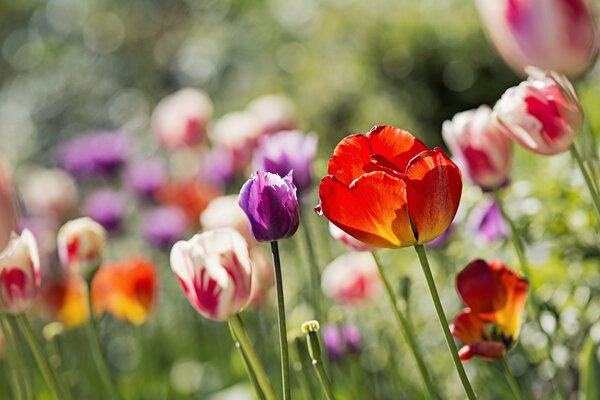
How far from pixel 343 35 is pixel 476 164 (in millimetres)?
6476

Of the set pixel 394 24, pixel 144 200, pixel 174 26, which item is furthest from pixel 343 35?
pixel 144 200

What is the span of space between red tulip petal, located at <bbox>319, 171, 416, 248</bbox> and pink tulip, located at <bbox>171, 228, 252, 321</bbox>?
0.73 ft

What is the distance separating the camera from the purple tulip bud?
1854 mm

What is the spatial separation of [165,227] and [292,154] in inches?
57.7

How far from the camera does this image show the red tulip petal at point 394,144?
986 millimetres

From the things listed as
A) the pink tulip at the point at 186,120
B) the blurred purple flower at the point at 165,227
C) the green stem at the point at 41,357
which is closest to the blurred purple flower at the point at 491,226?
the green stem at the point at 41,357

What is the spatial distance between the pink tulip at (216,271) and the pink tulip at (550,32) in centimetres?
38

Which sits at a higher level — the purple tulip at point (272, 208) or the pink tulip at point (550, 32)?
the pink tulip at point (550, 32)

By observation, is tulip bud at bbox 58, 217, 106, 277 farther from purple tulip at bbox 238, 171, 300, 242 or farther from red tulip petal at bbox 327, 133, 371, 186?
red tulip petal at bbox 327, 133, 371, 186

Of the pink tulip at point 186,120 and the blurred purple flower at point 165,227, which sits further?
the pink tulip at point 186,120

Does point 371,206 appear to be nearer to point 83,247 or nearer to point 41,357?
point 41,357

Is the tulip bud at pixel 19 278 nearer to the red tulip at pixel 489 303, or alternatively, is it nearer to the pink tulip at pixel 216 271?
the pink tulip at pixel 216 271

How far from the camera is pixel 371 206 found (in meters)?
0.96

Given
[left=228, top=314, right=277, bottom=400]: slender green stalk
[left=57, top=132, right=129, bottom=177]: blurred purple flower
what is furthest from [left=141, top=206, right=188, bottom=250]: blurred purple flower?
[left=228, top=314, right=277, bottom=400]: slender green stalk
